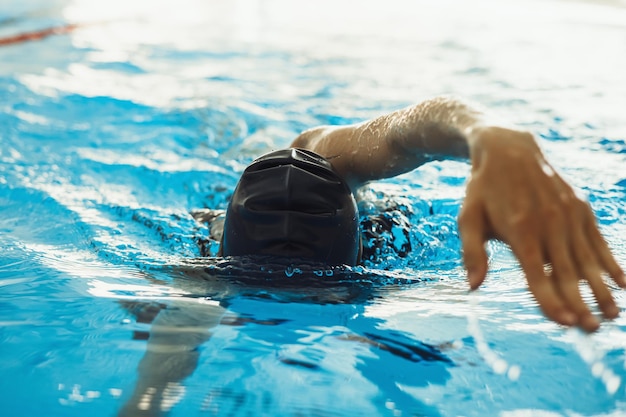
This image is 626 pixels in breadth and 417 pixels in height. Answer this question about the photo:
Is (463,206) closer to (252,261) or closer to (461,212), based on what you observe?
(461,212)

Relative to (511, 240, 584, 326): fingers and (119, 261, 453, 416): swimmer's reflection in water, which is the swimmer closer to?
(511, 240, 584, 326): fingers

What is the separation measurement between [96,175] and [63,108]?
1329 millimetres

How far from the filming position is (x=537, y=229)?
1052 mm

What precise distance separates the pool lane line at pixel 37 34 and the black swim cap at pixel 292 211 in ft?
20.1

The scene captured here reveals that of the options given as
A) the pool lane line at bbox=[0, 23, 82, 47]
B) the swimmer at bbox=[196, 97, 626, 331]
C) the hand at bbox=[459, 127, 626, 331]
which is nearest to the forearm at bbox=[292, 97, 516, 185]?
the swimmer at bbox=[196, 97, 626, 331]

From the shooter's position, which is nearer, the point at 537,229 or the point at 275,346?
the point at 537,229

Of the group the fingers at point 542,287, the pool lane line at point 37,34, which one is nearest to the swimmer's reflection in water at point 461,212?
the fingers at point 542,287

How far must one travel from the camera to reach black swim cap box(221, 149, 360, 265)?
1793 millimetres

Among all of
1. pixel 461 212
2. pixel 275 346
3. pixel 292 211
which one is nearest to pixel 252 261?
pixel 292 211

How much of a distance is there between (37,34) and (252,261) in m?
6.67

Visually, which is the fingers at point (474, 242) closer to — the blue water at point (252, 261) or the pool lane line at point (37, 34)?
the blue water at point (252, 261)

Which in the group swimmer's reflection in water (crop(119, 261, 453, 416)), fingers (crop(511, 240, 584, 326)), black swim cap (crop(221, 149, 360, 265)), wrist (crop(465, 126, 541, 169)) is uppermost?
wrist (crop(465, 126, 541, 169))

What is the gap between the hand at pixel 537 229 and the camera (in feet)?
3.35

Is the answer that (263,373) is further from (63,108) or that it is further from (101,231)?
(63,108)
